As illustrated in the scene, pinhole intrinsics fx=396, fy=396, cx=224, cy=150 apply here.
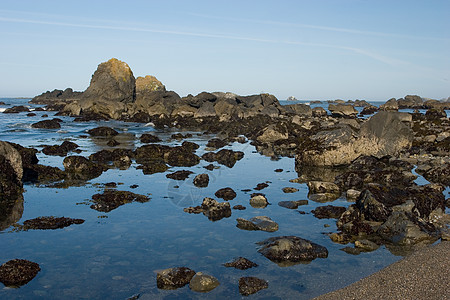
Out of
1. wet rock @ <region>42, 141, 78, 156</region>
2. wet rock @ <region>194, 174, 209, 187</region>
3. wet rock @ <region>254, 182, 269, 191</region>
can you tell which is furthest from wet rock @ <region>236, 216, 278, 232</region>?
wet rock @ <region>42, 141, 78, 156</region>

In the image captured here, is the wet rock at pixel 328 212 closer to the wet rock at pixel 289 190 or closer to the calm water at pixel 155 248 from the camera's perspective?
the calm water at pixel 155 248

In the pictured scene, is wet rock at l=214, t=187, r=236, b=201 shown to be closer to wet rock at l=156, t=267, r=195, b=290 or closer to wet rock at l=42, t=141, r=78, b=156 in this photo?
wet rock at l=156, t=267, r=195, b=290

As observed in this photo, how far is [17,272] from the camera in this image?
10.5 meters

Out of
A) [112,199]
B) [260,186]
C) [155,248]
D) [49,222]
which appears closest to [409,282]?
[155,248]

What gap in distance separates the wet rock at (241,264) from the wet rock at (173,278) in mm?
1219

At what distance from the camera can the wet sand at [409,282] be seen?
9.23 metres

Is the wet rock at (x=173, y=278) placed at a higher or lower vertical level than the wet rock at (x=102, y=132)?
higher

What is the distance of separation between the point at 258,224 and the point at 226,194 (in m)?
4.37

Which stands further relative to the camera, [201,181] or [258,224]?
[201,181]

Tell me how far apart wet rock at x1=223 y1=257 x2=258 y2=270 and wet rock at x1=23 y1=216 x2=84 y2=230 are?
6.69 m

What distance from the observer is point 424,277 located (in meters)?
10.1

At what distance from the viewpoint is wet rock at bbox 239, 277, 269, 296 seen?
9.80 metres

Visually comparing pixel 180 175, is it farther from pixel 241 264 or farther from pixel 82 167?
pixel 241 264

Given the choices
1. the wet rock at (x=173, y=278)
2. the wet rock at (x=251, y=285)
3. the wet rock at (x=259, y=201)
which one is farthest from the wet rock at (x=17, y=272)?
the wet rock at (x=259, y=201)
